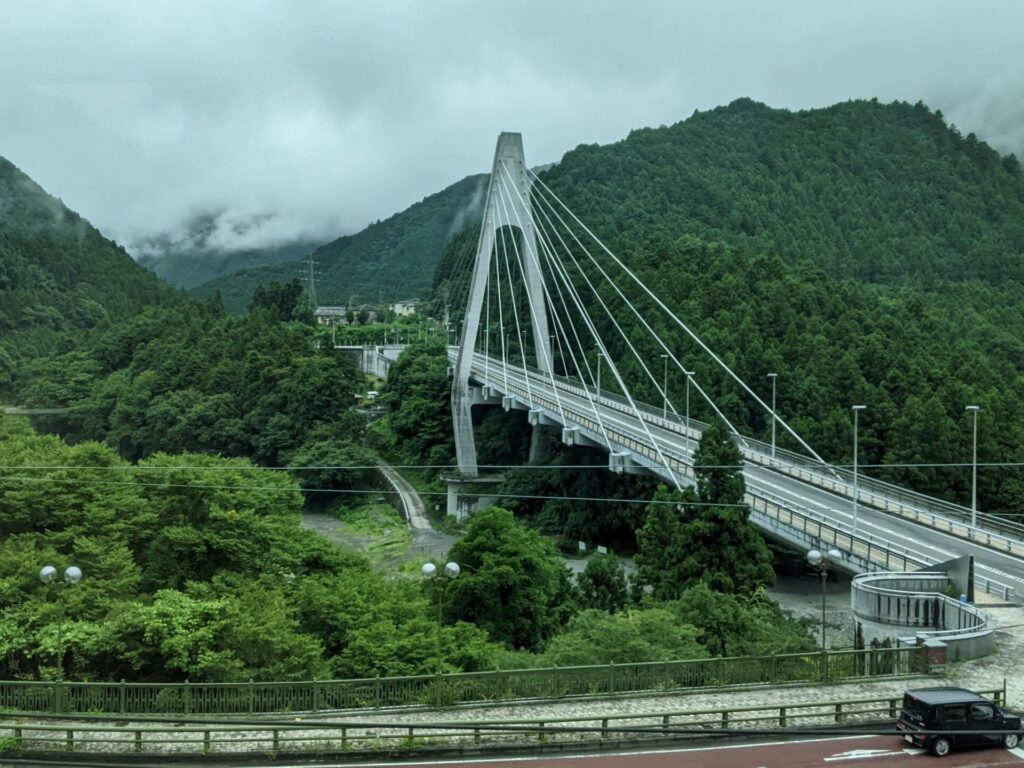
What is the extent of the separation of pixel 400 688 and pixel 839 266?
89.1m

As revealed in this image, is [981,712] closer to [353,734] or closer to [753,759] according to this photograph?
[753,759]

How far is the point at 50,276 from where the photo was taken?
109 metres

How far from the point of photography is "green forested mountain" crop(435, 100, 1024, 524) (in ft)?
145

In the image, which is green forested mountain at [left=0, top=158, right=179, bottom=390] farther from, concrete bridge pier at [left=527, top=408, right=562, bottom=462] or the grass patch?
concrete bridge pier at [left=527, top=408, right=562, bottom=462]

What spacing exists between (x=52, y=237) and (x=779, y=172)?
270 ft

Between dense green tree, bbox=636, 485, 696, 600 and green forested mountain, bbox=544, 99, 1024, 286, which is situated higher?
green forested mountain, bbox=544, 99, 1024, 286

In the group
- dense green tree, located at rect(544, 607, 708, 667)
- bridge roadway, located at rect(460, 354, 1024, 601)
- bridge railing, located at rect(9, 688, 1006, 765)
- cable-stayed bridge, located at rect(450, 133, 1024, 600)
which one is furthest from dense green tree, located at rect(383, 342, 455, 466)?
bridge railing, located at rect(9, 688, 1006, 765)

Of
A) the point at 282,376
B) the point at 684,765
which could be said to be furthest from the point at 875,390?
the point at 684,765

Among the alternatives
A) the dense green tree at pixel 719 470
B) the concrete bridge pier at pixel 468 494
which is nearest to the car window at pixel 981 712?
the dense green tree at pixel 719 470

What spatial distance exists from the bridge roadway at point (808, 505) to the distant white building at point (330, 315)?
7017 centimetres

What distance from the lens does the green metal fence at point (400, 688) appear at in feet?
47.4

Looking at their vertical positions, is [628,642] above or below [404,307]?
below

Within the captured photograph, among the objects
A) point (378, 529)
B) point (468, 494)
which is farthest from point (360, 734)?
point (468, 494)

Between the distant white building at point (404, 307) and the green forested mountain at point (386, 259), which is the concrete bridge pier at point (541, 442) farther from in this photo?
the green forested mountain at point (386, 259)
